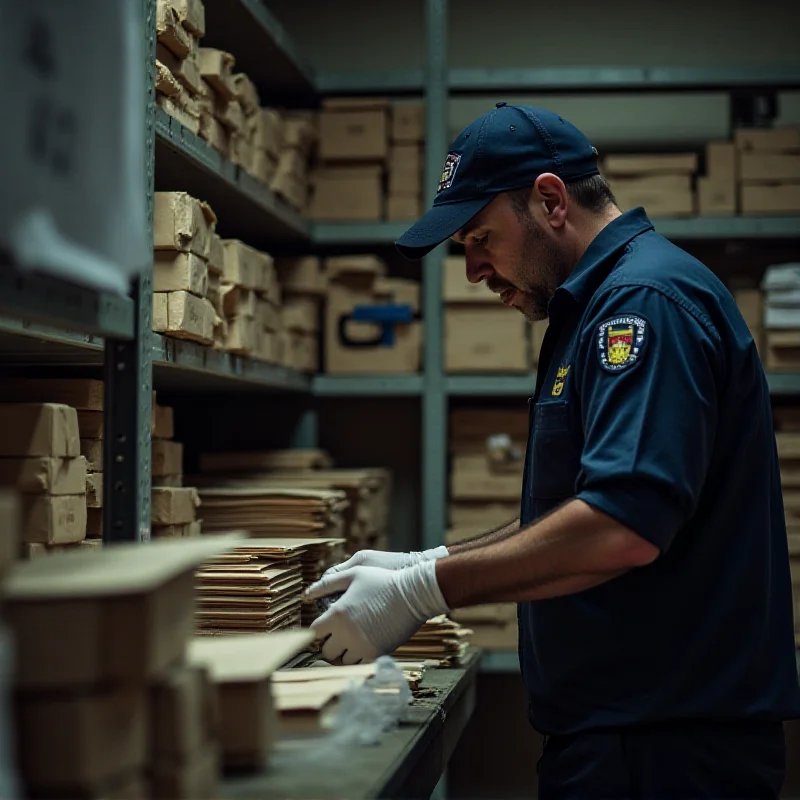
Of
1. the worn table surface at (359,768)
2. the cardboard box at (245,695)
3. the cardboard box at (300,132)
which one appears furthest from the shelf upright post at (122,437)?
the cardboard box at (300,132)

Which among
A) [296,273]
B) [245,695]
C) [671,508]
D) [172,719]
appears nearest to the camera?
[172,719]

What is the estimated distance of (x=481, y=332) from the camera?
4211 millimetres

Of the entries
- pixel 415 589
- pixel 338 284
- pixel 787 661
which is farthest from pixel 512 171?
pixel 338 284

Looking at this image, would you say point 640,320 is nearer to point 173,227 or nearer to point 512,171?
point 512,171

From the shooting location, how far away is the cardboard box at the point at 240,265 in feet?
10.2

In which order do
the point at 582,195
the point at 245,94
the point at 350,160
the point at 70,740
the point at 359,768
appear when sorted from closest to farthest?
the point at 70,740 → the point at 359,768 → the point at 582,195 → the point at 245,94 → the point at 350,160

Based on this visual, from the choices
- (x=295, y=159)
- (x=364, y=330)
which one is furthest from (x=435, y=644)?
(x=295, y=159)

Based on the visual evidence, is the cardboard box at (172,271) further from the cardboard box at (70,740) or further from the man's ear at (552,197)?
the cardboard box at (70,740)

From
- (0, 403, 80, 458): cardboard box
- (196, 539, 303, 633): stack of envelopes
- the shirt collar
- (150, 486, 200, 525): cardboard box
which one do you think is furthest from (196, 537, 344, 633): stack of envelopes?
the shirt collar

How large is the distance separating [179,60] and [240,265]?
0.62 meters

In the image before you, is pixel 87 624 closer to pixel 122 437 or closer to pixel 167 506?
Answer: pixel 122 437

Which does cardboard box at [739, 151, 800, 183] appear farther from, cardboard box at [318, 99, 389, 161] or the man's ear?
the man's ear

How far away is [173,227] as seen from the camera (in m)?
2.58

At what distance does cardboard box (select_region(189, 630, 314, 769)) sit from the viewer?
4.55 ft
